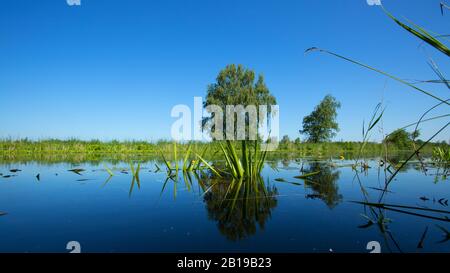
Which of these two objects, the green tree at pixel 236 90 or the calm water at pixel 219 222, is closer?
the calm water at pixel 219 222

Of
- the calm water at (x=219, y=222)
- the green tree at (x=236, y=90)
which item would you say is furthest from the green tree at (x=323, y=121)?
the calm water at (x=219, y=222)

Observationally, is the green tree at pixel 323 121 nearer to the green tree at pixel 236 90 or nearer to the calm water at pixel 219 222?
the green tree at pixel 236 90

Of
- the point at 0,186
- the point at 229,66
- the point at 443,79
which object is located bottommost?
the point at 0,186

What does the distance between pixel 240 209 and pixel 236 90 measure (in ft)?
112

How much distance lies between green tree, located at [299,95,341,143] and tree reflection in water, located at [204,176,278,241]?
3917cm

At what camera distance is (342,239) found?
140 cm

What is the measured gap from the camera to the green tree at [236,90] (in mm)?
34719

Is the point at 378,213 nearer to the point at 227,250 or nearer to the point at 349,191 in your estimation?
the point at 349,191

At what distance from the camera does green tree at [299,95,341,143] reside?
39625 mm

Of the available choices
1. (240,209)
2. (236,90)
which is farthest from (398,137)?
(236,90)

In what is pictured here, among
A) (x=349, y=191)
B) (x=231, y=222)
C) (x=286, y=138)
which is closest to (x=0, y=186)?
(x=231, y=222)

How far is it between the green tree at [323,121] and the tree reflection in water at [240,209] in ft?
129

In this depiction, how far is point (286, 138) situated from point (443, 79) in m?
31.2

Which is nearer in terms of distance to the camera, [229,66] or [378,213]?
[378,213]
